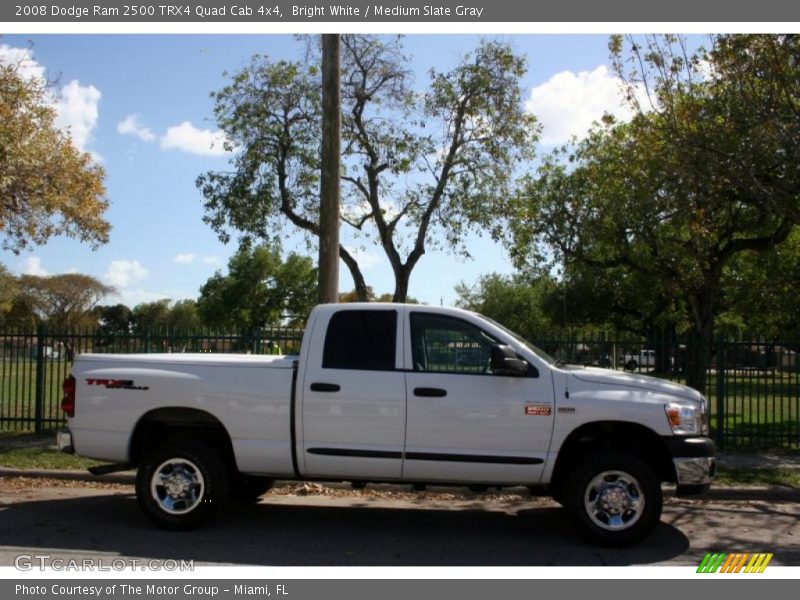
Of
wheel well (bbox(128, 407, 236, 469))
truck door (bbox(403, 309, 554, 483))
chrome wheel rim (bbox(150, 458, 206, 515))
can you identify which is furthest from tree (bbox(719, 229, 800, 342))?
chrome wheel rim (bbox(150, 458, 206, 515))

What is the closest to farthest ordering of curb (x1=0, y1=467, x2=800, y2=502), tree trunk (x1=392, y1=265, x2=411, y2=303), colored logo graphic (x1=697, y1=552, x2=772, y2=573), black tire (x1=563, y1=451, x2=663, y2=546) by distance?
colored logo graphic (x1=697, y1=552, x2=772, y2=573), black tire (x1=563, y1=451, x2=663, y2=546), curb (x1=0, y1=467, x2=800, y2=502), tree trunk (x1=392, y1=265, x2=411, y2=303)

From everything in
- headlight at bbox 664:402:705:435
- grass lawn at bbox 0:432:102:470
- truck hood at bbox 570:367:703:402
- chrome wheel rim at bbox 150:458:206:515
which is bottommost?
grass lawn at bbox 0:432:102:470

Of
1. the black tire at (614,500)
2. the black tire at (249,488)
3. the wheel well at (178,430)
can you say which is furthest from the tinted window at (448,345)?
the black tire at (249,488)

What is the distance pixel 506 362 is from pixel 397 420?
1087mm

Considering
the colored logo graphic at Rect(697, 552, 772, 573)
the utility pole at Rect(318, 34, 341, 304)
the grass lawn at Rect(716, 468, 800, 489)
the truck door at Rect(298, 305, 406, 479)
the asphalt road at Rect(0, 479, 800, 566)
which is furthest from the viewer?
the utility pole at Rect(318, 34, 341, 304)

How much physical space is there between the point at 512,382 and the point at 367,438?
138 centimetres

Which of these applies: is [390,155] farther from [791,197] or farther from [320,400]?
[320,400]

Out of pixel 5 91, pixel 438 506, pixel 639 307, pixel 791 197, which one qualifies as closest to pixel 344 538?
pixel 438 506

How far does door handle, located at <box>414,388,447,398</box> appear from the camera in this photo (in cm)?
694

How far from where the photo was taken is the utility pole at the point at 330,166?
10328mm

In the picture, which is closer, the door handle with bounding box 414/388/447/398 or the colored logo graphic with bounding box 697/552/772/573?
the colored logo graphic with bounding box 697/552/772/573

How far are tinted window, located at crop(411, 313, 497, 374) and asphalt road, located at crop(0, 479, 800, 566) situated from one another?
5.21ft

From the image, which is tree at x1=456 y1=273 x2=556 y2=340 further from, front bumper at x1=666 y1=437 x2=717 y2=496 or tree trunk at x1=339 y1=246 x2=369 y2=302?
front bumper at x1=666 y1=437 x2=717 y2=496

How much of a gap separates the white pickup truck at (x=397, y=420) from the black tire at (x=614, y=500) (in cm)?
1
